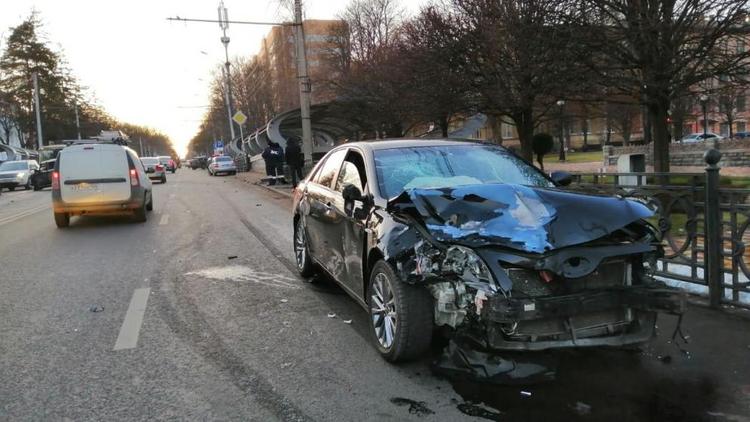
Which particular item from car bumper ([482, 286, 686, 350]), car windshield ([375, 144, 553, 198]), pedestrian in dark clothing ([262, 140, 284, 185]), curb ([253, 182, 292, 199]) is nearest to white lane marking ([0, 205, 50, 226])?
curb ([253, 182, 292, 199])

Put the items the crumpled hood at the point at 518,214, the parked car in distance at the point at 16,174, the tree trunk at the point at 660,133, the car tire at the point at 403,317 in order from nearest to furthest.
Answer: the crumpled hood at the point at 518,214
the car tire at the point at 403,317
the tree trunk at the point at 660,133
the parked car in distance at the point at 16,174

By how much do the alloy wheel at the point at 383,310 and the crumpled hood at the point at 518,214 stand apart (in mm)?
580

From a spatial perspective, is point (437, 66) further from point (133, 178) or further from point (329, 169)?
point (329, 169)

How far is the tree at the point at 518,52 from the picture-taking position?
514 inches

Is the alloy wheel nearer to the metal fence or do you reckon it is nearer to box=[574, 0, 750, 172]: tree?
the metal fence

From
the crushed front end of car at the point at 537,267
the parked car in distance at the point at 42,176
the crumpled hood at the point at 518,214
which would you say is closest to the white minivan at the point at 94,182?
the crumpled hood at the point at 518,214

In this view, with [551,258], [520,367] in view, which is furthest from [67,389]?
[551,258]

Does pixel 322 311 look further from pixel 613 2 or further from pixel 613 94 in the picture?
pixel 613 94

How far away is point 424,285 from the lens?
3949 mm

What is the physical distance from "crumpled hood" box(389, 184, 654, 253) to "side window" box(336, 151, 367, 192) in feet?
3.00

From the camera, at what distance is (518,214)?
3.84m

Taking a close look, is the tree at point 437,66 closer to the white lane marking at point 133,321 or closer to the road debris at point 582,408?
the white lane marking at point 133,321

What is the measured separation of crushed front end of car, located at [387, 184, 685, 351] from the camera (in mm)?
3568

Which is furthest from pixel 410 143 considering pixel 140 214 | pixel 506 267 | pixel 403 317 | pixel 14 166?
pixel 14 166
